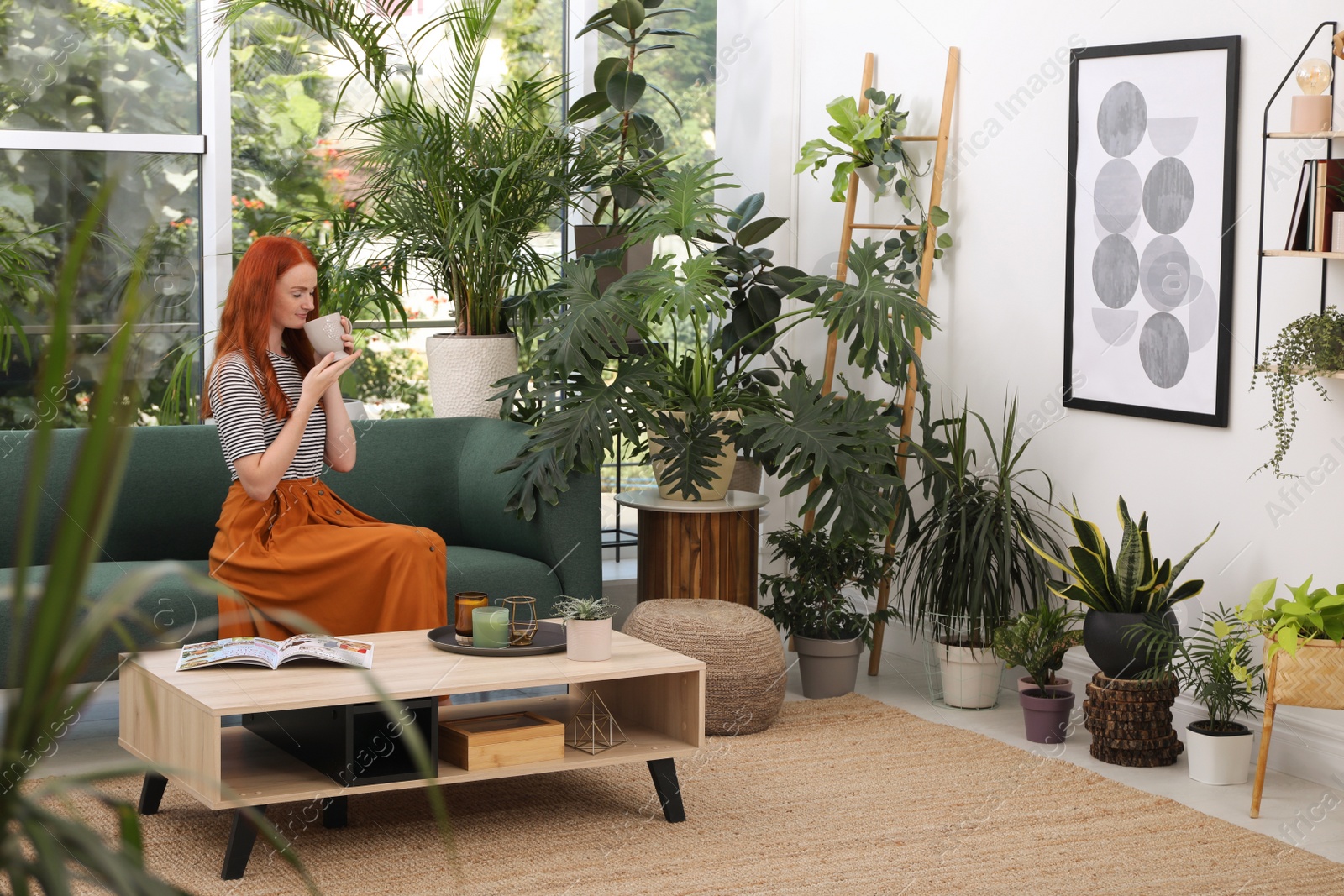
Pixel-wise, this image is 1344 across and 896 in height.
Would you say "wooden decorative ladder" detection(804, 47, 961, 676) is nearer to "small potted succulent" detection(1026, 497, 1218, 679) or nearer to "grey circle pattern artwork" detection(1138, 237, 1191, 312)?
"grey circle pattern artwork" detection(1138, 237, 1191, 312)

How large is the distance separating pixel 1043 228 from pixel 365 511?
7.32 ft

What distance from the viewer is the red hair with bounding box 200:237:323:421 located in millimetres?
3615

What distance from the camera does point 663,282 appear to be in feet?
13.4

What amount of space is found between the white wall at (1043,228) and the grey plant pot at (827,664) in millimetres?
825

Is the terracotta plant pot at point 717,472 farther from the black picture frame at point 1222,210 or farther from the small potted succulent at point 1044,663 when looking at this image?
the black picture frame at point 1222,210

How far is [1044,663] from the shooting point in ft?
12.9

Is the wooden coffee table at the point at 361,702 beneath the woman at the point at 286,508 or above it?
beneath

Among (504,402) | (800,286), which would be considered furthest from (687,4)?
(504,402)

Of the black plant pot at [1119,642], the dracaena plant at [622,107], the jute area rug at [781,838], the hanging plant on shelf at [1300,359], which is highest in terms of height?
the dracaena plant at [622,107]

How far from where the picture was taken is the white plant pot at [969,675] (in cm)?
424

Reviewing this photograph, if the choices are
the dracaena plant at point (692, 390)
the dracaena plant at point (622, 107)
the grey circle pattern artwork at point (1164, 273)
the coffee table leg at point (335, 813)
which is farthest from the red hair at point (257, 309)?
the grey circle pattern artwork at point (1164, 273)

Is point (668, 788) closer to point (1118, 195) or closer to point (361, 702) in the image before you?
point (361, 702)

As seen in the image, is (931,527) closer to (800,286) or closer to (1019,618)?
(1019,618)

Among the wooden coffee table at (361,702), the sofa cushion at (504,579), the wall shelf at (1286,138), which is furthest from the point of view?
the sofa cushion at (504,579)
